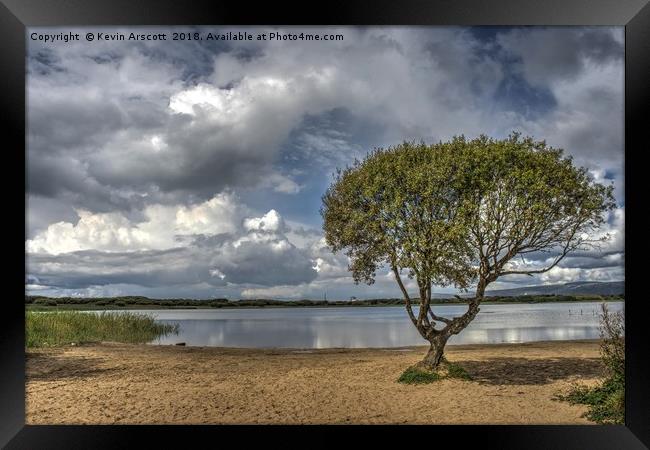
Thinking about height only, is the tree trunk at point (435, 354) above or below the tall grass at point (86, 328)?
above

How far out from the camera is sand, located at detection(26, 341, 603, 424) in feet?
29.0

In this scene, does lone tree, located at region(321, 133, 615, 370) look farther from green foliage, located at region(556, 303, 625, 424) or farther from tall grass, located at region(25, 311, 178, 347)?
tall grass, located at region(25, 311, 178, 347)

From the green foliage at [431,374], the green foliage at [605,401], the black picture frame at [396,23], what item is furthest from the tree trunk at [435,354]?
the black picture frame at [396,23]

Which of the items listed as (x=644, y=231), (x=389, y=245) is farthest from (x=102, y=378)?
(x=644, y=231)

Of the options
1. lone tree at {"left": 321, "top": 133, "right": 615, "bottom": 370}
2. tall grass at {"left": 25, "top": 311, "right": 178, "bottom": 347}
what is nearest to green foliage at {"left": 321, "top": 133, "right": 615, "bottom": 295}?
lone tree at {"left": 321, "top": 133, "right": 615, "bottom": 370}

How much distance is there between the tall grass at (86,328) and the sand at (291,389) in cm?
271

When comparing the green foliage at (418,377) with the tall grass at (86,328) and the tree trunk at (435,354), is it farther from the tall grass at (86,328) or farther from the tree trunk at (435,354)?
the tall grass at (86,328)

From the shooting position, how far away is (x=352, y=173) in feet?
36.6

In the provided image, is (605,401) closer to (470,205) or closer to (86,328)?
(470,205)

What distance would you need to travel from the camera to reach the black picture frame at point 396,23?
7.20 m

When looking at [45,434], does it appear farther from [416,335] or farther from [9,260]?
[416,335]

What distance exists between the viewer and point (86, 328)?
1955cm

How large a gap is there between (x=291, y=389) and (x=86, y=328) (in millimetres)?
12839

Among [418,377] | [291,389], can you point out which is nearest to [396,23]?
[418,377]
